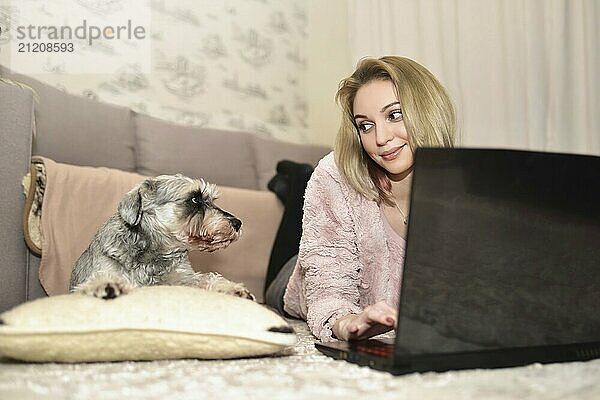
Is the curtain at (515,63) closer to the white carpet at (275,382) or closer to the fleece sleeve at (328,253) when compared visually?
the fleece sleeve at (328,253)

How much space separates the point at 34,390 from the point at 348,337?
76cm

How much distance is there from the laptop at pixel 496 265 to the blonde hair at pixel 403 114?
0.63 metres

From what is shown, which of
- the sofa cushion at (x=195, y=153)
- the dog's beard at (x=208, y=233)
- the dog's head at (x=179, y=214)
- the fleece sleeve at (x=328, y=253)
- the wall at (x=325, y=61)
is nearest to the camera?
the fleece sleeve at (x=328, y=253)

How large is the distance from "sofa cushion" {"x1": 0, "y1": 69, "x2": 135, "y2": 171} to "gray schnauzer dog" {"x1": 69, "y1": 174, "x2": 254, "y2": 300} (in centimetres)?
81

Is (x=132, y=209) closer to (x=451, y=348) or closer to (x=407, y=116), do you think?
(x=407, y=116)

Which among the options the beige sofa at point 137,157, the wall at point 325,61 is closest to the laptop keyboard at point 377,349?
the beige sofa at point 137,157

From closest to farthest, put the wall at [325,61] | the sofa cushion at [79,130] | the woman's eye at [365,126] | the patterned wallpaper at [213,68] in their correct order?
the woman's eye at [365,126], the sofa cushion at [79,130], the patterned wallpaper at [213,68], the wall at [325,61]

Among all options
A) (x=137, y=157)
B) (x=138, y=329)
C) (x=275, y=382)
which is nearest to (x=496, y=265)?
(x=275, y=382)

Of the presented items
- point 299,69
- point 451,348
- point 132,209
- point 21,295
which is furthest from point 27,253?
point 299,69

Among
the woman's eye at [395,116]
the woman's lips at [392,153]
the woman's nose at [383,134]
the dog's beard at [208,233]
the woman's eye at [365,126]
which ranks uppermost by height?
the woman's eye at [395,116]

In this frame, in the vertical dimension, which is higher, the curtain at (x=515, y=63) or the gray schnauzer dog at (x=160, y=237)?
the curtain at (x=515, y=63)

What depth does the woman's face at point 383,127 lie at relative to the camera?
77.6 inches

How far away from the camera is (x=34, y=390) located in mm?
1125

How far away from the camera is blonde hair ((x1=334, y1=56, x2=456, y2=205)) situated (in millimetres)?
1968
